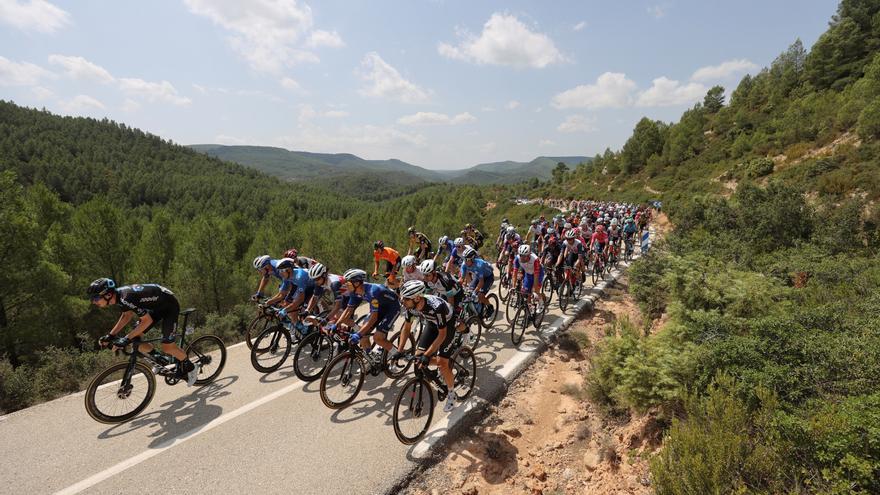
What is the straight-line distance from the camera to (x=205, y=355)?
6883mm

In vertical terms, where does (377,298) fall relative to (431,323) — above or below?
above

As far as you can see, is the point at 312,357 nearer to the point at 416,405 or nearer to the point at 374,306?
the point at 374,306

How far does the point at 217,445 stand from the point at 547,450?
4.58m

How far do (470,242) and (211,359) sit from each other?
8.51m

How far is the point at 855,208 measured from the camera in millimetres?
12320

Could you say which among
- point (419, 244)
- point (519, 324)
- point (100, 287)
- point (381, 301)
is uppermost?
point (100, 287)

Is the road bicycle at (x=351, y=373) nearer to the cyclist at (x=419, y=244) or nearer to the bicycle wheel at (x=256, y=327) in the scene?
the bicycle wheel at (x=256, y=327)

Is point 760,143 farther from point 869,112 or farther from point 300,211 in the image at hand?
point 300,211

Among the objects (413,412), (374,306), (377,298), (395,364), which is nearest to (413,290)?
(374,306)

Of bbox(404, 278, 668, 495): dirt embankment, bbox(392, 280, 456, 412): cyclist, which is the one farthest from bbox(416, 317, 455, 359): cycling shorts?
bbox(404, 278, 668, 495): dirt embankment

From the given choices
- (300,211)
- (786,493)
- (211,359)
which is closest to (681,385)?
(786,493)

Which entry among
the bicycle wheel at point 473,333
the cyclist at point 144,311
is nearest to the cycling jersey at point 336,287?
the cyclist at point 144,311

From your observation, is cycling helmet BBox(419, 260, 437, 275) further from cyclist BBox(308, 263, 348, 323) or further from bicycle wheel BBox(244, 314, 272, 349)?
bicycle wheel BBox(244, 314, 272, 349)

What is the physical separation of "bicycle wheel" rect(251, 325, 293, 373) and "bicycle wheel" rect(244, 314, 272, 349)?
0.20 meters
